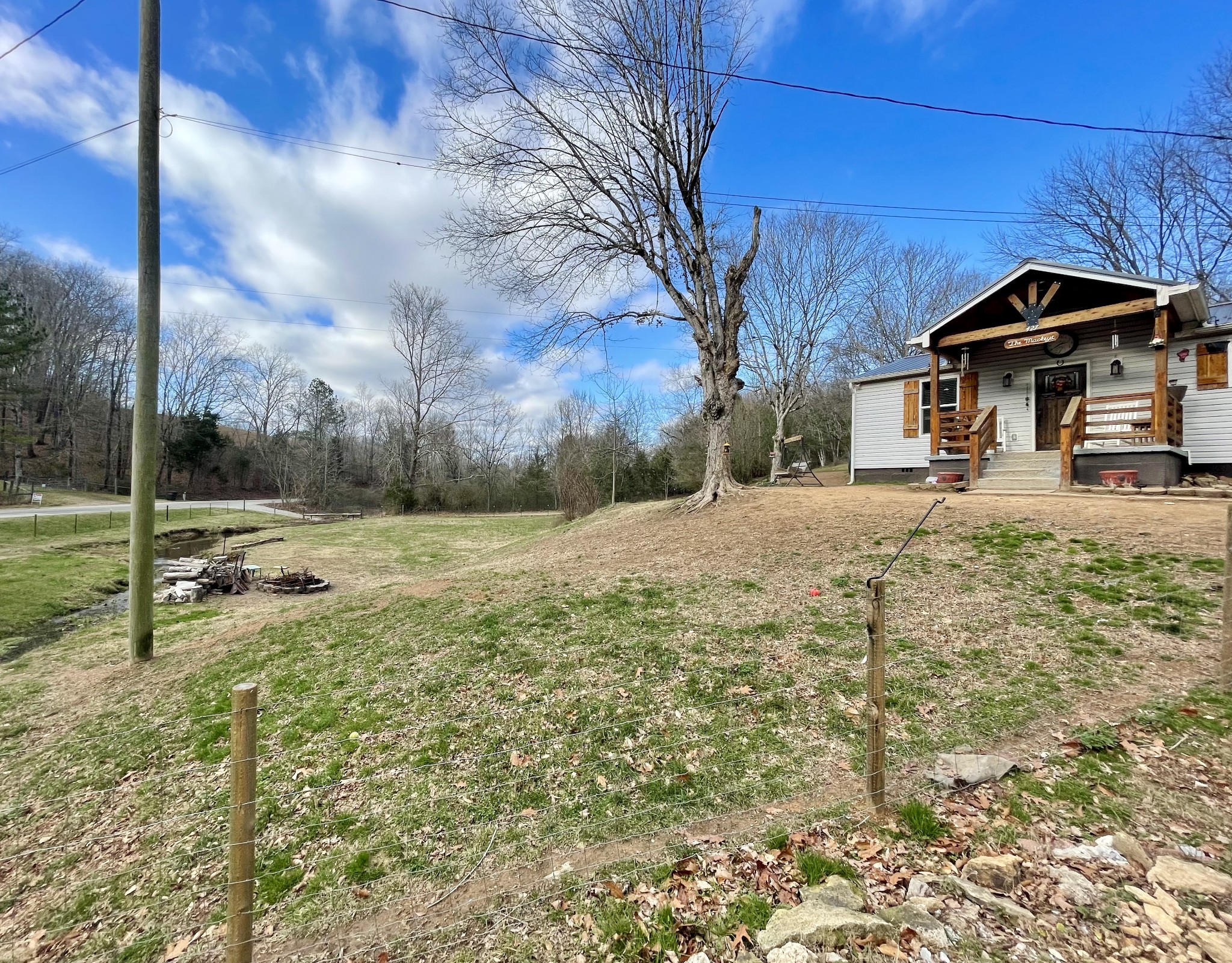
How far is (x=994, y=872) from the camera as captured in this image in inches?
81.4

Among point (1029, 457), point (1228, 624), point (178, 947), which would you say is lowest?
point (178, 947)

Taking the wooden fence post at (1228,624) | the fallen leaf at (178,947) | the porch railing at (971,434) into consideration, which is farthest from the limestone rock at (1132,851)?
the porch railing at (971,434)

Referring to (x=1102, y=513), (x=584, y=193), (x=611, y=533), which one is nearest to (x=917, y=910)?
(x=1102, y=513)

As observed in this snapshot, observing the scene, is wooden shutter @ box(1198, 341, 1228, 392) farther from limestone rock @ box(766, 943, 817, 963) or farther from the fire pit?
limestone rock @ box(766, 943, 817, 963)

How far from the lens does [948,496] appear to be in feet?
34.4

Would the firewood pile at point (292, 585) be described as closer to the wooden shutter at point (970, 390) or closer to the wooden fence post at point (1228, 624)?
the wooden fence post at point (1228, 624)

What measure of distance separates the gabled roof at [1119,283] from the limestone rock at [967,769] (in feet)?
39.2

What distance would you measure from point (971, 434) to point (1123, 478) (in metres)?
2.67

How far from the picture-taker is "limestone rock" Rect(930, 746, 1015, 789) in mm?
2775

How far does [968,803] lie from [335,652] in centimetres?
606

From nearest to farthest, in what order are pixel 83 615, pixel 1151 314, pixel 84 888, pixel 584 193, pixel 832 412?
pixel 84 888 < pixel 83 615 < pixel 1151 314 < pixel 584 193 < pixel 832 412

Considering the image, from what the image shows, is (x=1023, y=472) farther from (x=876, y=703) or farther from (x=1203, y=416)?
(x=876, y=703)

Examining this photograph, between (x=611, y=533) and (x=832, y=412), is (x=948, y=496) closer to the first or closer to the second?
(x=611, y=533)

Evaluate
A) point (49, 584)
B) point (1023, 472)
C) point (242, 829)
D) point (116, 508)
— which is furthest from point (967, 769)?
point (116, 508)
